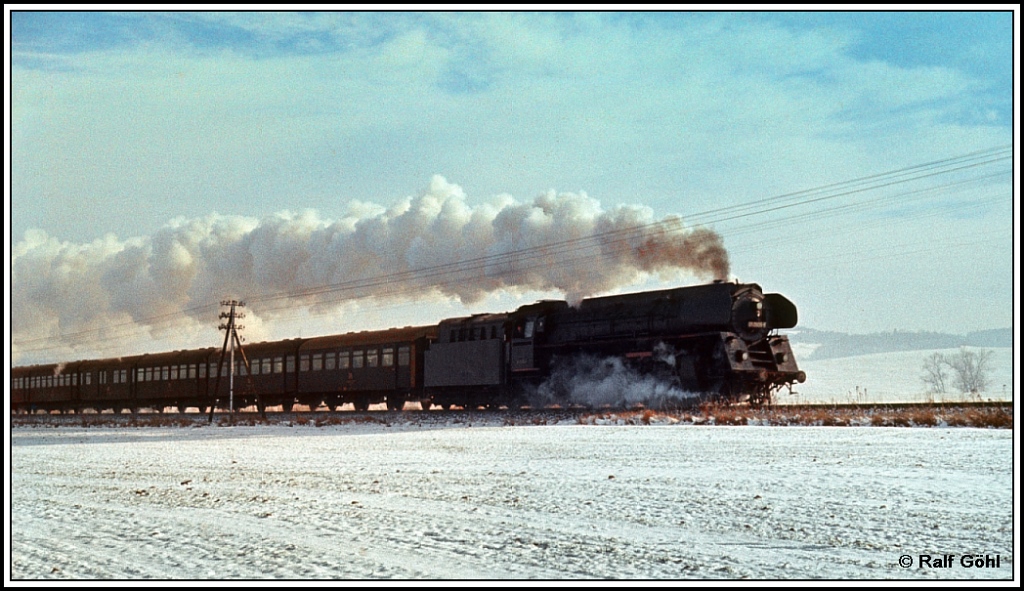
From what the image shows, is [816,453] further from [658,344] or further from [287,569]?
[658,344]

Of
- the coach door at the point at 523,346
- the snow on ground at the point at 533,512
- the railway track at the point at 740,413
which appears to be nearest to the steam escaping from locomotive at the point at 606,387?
the railway track at the point at 740,413

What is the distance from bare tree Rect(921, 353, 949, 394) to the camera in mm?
75162

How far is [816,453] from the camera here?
15297mm

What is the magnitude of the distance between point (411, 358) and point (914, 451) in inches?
1023

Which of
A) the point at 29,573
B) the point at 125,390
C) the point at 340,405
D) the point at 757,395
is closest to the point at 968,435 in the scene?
the point at 757,395

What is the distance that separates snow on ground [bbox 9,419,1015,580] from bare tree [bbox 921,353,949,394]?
206 ft

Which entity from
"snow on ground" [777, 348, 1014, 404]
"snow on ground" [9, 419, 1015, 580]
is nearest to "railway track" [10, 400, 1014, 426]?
"snow on ground" [9, 419, 1015, 580]

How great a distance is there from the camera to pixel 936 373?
266 ft

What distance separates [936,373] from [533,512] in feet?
265

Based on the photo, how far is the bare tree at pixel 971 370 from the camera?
68500 millimetres

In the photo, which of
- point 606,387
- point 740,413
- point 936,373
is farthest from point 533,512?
point 936,373

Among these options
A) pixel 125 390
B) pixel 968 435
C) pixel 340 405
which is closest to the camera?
pixel 968 435

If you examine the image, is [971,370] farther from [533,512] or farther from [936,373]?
[533,512]

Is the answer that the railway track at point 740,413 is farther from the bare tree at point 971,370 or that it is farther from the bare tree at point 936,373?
the bare tree at point 936,373
